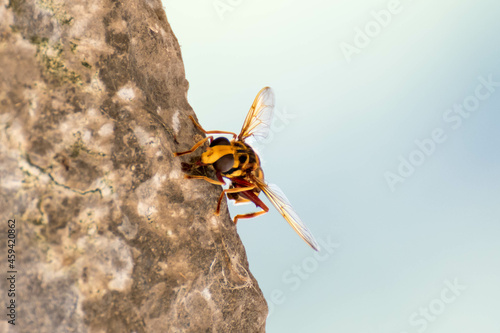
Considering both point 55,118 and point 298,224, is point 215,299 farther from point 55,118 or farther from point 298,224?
point 55,118

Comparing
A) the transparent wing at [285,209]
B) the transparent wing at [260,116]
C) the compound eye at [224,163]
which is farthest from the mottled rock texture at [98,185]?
the transparent wing at [260,116]

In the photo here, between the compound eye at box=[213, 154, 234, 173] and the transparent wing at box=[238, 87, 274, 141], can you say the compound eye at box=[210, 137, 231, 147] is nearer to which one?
the compound eye at box=[213, 154, 234, 173]

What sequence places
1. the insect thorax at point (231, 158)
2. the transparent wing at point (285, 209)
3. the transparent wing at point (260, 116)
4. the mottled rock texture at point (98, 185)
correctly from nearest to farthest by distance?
the mottled rock texture at point (98, 185)
the insect thorax at point (231, 158)
the transparent wing at point (285, 209)
the transparent wing at point (260, 116)

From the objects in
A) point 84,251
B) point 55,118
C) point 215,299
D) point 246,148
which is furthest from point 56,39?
point 215,299

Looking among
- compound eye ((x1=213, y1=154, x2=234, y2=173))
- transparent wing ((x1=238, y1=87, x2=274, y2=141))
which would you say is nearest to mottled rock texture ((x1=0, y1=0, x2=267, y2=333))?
compound eye ((x1=213, y1=154, x2=234, y2=173))

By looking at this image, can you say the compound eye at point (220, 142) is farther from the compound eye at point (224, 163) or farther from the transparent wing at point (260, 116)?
the transparent wing at point (260, 116)

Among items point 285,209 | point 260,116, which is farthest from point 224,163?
point 260,116
